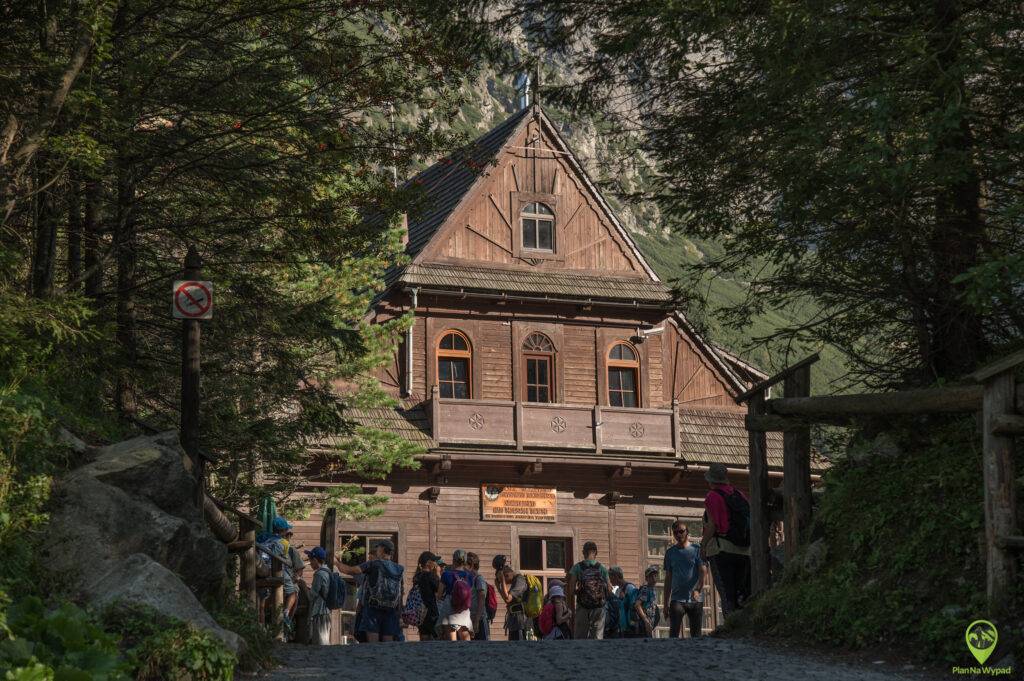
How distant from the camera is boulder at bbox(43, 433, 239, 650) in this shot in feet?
30.4

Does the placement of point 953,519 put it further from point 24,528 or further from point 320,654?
point 24,528

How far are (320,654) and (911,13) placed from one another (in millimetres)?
6707

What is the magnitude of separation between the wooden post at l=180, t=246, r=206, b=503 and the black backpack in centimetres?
484

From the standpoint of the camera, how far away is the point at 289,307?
1550 cm

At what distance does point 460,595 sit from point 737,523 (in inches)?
179

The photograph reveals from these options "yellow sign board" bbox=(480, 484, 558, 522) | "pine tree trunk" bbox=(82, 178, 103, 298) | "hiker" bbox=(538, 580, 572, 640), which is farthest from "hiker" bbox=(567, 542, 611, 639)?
"yellow sign board" bbox=(480, 484, 558, 522)

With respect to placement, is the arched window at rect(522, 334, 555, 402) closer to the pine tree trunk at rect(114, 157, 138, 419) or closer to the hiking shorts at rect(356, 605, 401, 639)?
the hiking shorts at rect(356, 605, 401, 639)

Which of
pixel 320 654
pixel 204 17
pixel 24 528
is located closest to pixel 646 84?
pixel 204 17

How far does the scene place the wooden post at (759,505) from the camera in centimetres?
1316

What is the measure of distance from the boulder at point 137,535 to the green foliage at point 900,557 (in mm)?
4394

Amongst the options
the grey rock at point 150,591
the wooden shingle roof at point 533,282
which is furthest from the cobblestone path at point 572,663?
the wooden shingle roof at point 533,282

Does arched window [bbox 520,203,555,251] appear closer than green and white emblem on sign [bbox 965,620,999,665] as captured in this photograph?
No

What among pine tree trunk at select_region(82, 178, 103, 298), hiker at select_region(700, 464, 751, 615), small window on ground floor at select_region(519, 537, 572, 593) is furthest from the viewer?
small window on ground floor at select_region(519, 537, 572, 593)

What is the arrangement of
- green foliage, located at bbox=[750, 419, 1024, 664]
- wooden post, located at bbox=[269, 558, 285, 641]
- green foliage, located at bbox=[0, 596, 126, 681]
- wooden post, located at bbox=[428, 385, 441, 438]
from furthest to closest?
wooden post, located at bbox=[428, 385, 441, 438] → wooden post, located at bbox=[269, 558, 285, 641] → green foliage, located at bbox=[750, 419, 1024, 664] → green foliage, located at bbox=[0, 596, 126, 681]
